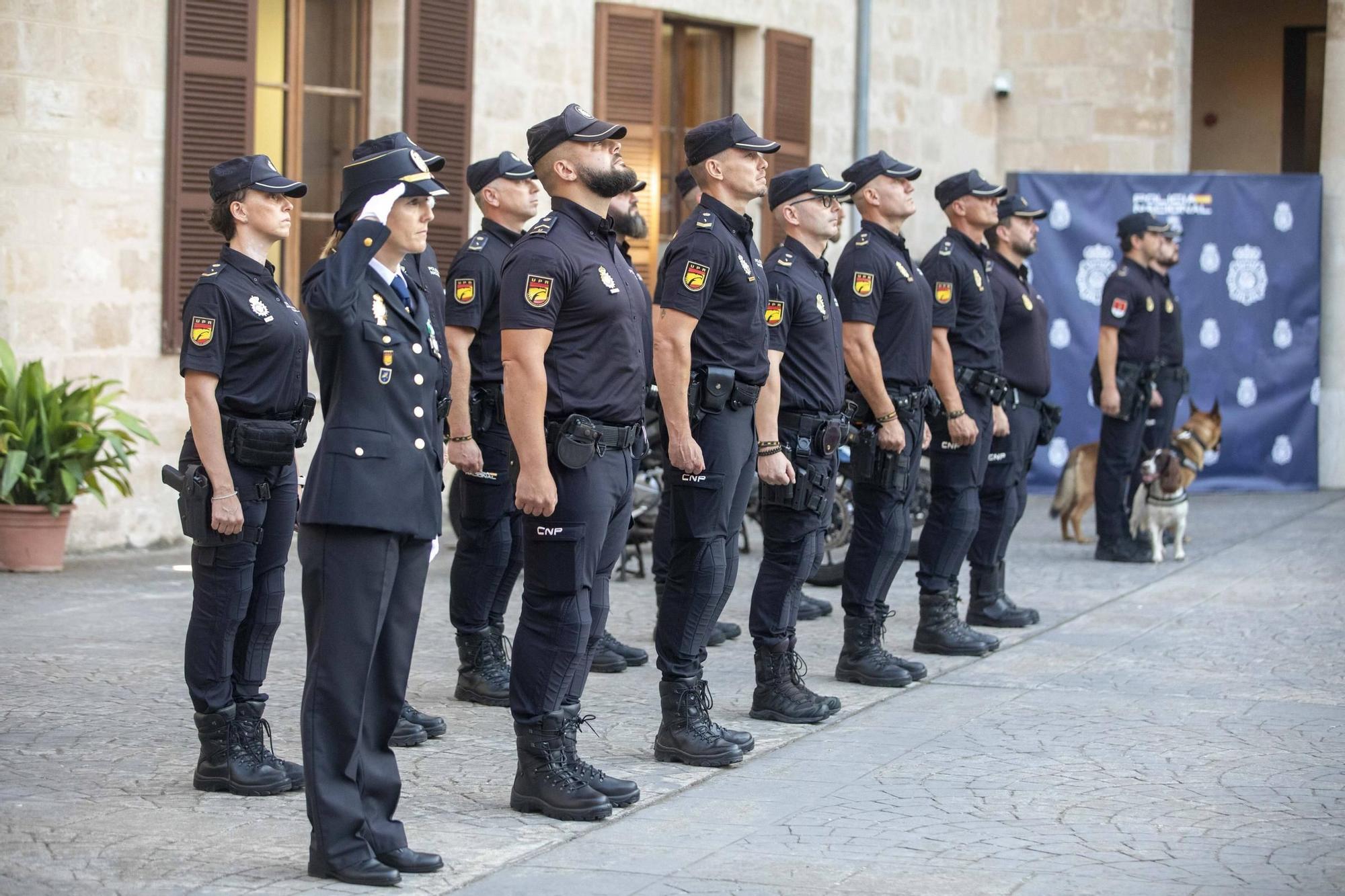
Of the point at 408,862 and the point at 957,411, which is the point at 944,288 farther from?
the point at 408,862

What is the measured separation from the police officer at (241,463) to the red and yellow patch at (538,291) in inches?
35.1

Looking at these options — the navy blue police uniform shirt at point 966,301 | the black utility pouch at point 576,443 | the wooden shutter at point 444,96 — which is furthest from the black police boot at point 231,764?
the wooden shutter at point 444,96

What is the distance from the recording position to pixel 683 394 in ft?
21.7

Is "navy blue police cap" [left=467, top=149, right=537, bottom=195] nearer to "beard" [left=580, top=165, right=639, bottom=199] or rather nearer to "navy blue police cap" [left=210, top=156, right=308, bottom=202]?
"navy blue police cap" [left=210, top=156, right=308, bottom=202]

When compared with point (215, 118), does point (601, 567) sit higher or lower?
lower

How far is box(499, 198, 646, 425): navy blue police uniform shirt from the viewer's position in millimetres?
5812

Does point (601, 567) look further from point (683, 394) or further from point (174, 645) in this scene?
point (174, 645)

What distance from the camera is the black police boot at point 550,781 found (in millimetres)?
5738

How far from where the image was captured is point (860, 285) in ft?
27.0

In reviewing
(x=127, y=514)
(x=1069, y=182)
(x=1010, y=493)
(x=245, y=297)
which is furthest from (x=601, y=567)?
(x=1069, y=182)

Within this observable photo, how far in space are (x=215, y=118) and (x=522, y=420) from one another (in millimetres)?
6774

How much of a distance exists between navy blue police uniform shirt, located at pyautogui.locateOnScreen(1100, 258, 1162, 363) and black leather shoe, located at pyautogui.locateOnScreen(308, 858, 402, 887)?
27.7 ft

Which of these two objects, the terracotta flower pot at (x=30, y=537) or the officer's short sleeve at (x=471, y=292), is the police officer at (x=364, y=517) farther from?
the terracotta flower pot at (x=30, y=537)

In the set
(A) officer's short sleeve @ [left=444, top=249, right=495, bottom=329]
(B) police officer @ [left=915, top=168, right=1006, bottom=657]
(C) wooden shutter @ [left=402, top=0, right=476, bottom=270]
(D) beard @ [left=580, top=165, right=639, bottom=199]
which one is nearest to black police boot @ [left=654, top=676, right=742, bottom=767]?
(D) beard @ [left=580, top=165, right=639, bottom=199]
